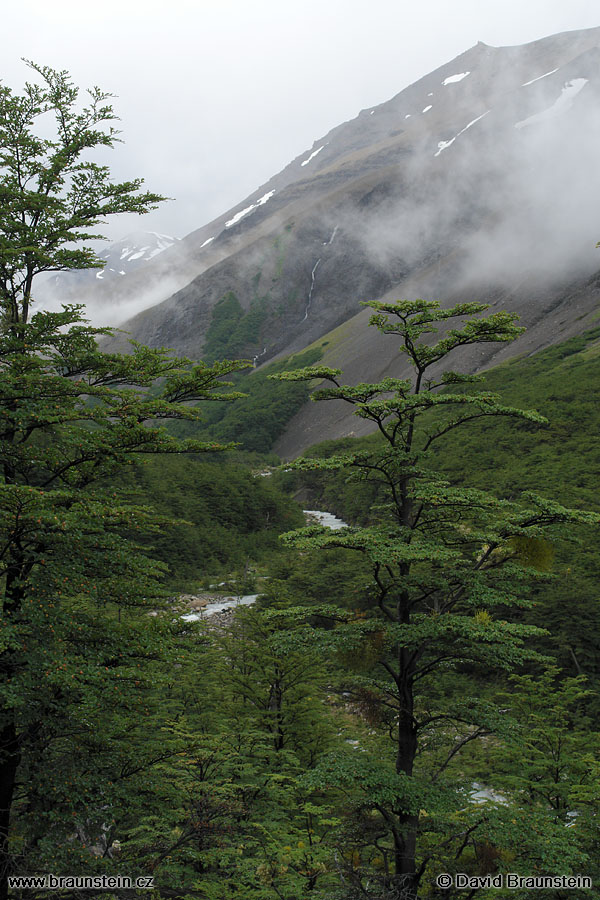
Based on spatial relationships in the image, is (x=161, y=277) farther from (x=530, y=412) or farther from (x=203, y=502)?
(x=530, y=412)

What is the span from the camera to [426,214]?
461 ft

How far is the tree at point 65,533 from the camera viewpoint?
7.45 m

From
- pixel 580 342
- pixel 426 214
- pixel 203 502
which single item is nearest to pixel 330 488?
pixel 203 502

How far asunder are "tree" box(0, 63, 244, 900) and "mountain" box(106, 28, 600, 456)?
69.4 m

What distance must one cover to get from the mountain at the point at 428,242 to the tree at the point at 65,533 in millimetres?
69372

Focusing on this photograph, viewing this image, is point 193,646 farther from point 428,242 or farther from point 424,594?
point 428,242

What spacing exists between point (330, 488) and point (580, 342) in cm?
3043

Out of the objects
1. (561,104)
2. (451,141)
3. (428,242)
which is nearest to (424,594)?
(428,242)

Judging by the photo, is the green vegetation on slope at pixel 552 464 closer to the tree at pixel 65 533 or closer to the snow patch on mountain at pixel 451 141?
the tree at pixel 65 533

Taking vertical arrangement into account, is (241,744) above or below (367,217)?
below

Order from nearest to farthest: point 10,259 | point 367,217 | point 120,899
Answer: point 120,899
point 10,259
point 367,217

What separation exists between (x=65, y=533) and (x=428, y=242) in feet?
472

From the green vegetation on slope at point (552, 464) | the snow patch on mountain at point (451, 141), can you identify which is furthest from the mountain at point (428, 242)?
the green vegetation on slope at point (552, 464)

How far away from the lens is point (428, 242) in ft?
457
